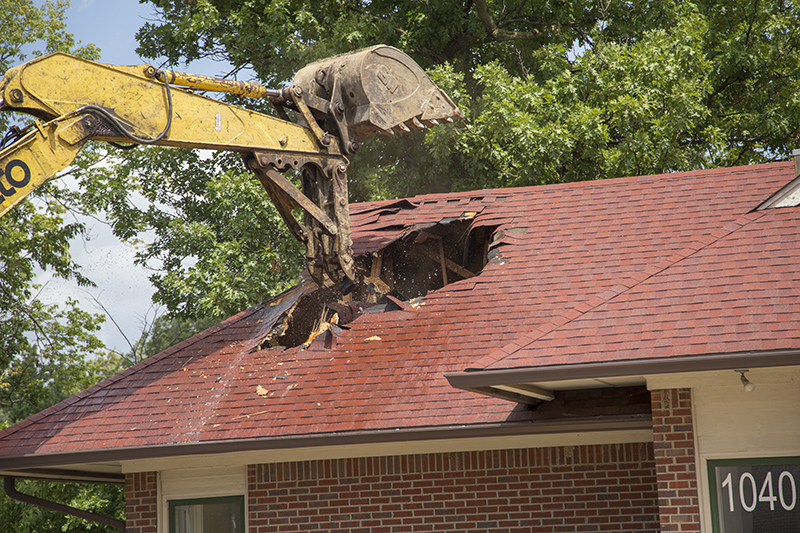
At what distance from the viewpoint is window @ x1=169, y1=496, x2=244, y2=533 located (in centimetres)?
971

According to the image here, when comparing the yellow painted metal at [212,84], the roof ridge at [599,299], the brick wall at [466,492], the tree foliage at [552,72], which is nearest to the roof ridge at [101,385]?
the brick wall at [466,492]

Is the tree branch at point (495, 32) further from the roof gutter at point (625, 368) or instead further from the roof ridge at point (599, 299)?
the roof gutter at point (625, 368)

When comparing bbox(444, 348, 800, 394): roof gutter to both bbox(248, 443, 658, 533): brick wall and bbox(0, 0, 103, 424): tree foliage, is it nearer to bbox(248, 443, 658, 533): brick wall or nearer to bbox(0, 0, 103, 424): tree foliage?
bbox(248, 443, 658, 533): brick wall

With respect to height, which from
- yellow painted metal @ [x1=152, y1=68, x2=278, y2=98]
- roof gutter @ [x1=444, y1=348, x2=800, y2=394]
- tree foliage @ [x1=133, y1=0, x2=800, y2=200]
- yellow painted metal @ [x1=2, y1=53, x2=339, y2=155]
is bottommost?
roof gutter @ [x1=444, y1=348, x2=800, y2=394]

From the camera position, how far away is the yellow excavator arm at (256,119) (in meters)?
7.79

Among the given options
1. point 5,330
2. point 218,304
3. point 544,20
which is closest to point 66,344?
point 5,330

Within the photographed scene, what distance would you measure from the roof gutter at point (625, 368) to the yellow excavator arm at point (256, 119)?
12.2 feet

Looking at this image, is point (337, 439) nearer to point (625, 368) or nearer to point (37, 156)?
point (625, 368)

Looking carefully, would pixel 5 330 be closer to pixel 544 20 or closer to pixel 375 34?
pixel 375 34

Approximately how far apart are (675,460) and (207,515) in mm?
5126

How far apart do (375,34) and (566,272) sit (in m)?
13.8

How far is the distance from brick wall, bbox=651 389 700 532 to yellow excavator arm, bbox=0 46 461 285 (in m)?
4.32

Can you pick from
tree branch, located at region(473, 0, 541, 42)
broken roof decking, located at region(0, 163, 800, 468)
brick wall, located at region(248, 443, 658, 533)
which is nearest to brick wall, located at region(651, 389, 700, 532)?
broken roof decking, located at region(0, 163, 800, 468)

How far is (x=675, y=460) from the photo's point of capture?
7520mm
